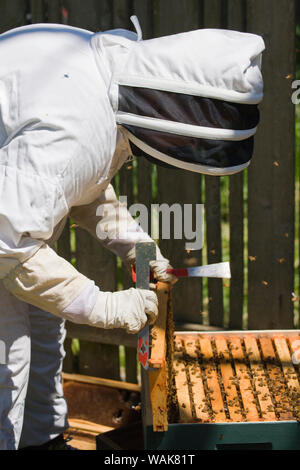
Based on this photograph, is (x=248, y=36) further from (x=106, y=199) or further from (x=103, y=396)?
(x=103, y=396)

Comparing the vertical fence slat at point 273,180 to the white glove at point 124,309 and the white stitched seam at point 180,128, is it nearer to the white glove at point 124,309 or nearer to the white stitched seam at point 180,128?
the white stitched seam at point 180,128

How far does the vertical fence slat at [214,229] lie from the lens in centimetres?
357

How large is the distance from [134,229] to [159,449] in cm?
107

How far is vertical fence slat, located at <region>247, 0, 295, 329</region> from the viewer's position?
352 centimetres

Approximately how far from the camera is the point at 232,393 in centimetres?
286

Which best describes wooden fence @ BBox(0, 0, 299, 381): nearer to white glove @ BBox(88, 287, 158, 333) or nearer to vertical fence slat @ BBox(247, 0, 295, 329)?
vertical fence slat @ BBox(247, 0, 295, 329)

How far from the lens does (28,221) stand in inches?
90.8

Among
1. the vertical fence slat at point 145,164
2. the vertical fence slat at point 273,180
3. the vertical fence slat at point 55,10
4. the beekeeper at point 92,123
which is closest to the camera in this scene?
the beekeeper at point 92,123

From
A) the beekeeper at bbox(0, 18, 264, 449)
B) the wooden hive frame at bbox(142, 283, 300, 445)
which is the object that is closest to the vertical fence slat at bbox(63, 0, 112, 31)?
the beekeeper at bbox(0, 18, 264, 449)

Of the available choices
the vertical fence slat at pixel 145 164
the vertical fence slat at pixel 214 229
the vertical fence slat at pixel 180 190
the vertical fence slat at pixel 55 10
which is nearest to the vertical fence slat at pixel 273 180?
the vertical fence slat at pixel 214 229

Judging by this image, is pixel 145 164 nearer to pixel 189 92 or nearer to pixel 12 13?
pixel 12 13

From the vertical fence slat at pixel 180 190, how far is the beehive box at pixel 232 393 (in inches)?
25.5

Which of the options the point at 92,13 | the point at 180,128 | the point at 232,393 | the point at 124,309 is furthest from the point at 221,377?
the point at 92,13
